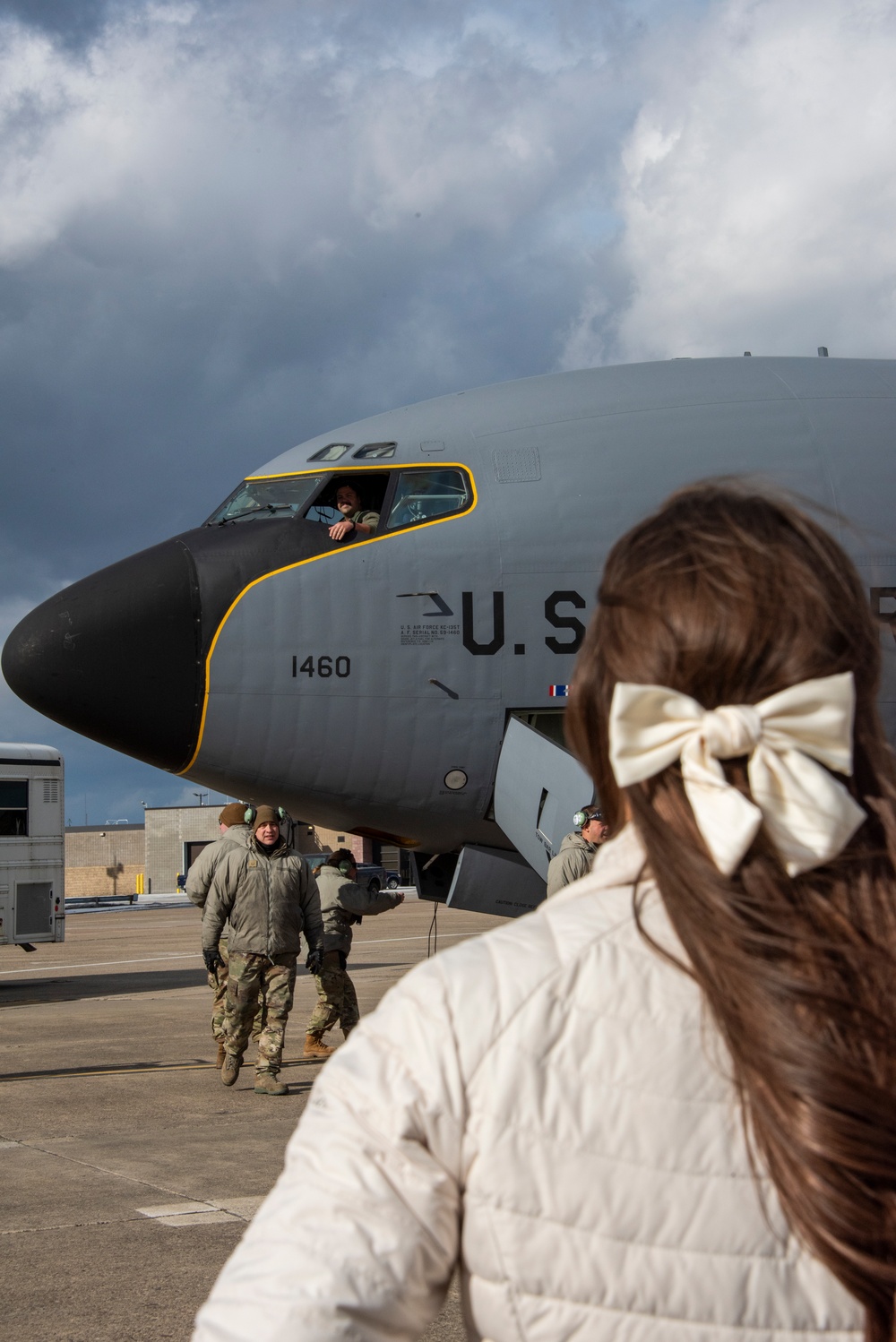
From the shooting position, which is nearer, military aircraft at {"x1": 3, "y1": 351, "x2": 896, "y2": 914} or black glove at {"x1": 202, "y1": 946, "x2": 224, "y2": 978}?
military aircraft at {"x1": 3, "y1": 351, "x2": 896, "y2": 914}

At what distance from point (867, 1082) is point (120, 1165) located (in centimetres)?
679

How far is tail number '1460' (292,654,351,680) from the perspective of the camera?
27.7ft

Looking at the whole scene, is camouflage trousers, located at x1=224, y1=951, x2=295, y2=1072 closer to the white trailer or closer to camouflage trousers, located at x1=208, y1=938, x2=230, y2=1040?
camouflage trousers, located at x1=208, y1=938, x2=230, y2=1040

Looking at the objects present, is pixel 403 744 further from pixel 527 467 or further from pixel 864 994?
pixel 864 994

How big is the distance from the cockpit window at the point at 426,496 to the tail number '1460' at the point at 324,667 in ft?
3.22

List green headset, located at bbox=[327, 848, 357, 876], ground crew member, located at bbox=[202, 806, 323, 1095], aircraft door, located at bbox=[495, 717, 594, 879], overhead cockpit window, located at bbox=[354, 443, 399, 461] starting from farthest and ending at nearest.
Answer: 1. green headset, located at bbox=[327, 848, 357, 876]
2. ground crew member, located at bbox=[202, 806, 323, 1095]
3. overhead cockpit window, located at bbox=[354, 443, 399, 461]
4. aircraft door, located at bbox=[495, 717, 594, 879]

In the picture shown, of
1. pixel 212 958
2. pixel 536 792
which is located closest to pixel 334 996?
pixel 212 958

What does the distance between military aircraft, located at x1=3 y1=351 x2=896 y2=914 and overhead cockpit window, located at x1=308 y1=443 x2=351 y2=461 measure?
138 millimetres

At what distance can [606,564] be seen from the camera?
1643 mm

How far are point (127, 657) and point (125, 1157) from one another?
3.04m

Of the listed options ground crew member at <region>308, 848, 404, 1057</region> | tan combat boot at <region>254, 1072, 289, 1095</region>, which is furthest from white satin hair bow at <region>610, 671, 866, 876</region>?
ground crew member at <region>308, 848, 404, 1057</region>

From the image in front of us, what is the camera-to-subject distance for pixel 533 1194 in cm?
132

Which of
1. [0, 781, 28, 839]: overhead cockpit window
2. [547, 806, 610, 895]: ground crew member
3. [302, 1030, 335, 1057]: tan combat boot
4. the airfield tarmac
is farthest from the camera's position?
[0, 781, 28, 839]: overhead cockpit window

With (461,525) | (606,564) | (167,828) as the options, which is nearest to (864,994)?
(606,564)
